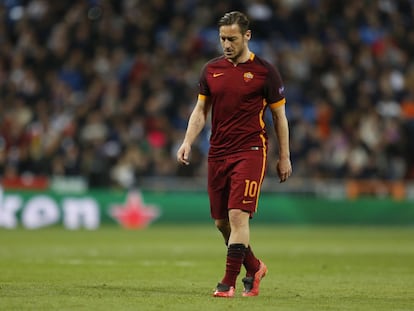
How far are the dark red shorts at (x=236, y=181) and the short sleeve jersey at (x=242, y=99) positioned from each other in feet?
0.28

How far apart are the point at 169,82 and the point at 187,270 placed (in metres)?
14.6

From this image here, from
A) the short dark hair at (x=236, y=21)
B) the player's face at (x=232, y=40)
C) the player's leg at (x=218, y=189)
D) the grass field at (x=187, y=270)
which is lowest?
the grass field at (x=187, y=270)

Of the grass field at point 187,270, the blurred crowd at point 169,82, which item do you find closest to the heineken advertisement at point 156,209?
the blurred crowd at point 169,82

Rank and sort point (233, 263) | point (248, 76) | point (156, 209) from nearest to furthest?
point (233, 263)
point (248, 76)
point (156, 209)

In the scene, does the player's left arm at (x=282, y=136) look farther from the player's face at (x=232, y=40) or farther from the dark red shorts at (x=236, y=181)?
the player's face at (x=232, y=40)

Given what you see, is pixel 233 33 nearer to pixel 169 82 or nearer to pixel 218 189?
pixel 218 189

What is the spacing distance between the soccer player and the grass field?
60 cm

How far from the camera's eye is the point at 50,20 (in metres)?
28.5

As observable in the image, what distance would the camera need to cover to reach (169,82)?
27047 mm

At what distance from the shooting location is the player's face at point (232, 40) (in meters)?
9.33

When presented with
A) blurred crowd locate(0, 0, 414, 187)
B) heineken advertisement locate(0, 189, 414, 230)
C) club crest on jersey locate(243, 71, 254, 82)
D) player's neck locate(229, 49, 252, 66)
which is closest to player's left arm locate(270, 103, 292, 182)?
club crest on jersey locate(243, 71, 254, 82)

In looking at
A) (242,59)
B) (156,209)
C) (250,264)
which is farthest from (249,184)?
(156,209)

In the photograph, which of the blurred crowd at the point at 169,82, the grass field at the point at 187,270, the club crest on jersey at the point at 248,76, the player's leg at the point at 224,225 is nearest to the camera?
the grass field at the point at 187,270

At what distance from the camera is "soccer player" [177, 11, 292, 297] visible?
30.5ft
